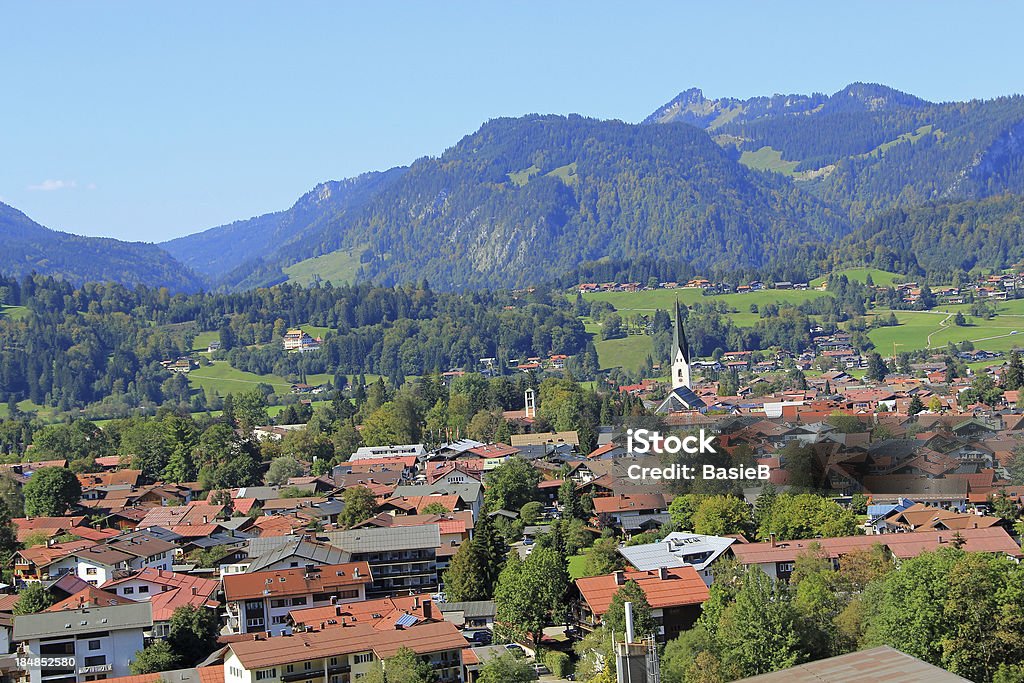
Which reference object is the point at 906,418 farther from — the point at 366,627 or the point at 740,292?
the point at 740,292

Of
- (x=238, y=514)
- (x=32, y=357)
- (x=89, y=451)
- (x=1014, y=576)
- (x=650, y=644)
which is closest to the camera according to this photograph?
(x=650, y=644)

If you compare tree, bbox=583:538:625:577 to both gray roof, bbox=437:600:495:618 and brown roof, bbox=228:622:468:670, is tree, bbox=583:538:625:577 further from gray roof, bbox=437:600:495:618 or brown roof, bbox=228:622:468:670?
brown roof, bbox=228:622:468:670

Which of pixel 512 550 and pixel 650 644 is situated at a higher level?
pixel 650 644

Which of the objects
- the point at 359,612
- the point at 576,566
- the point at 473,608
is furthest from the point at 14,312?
the point at 359,612

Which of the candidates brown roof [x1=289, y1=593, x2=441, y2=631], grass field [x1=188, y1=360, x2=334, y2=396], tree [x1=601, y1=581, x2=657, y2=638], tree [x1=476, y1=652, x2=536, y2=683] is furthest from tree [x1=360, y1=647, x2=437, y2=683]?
grass field [x1=188, y1=360, x2=334, y2=396]

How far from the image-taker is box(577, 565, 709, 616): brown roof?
3103cm

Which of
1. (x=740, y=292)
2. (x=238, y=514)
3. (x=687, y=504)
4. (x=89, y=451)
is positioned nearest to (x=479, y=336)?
(x=740, y=292)

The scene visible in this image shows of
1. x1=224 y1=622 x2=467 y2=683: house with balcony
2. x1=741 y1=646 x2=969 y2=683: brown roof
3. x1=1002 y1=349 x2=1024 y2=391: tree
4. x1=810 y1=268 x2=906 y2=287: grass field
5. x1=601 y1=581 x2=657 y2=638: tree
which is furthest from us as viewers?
x1=810 y1=268 x2=906 y2=287: grass field

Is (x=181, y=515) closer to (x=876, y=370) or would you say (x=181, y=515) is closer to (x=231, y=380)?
(x=876, y=370)

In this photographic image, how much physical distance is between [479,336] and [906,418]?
67318 mm

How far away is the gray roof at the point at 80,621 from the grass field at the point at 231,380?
76790 mm

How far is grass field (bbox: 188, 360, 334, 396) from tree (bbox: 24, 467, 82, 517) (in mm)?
56954

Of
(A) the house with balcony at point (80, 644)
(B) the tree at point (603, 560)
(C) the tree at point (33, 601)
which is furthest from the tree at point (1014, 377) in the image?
(A) the house with balcony at point (80, 644)

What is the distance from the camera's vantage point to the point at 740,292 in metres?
144
